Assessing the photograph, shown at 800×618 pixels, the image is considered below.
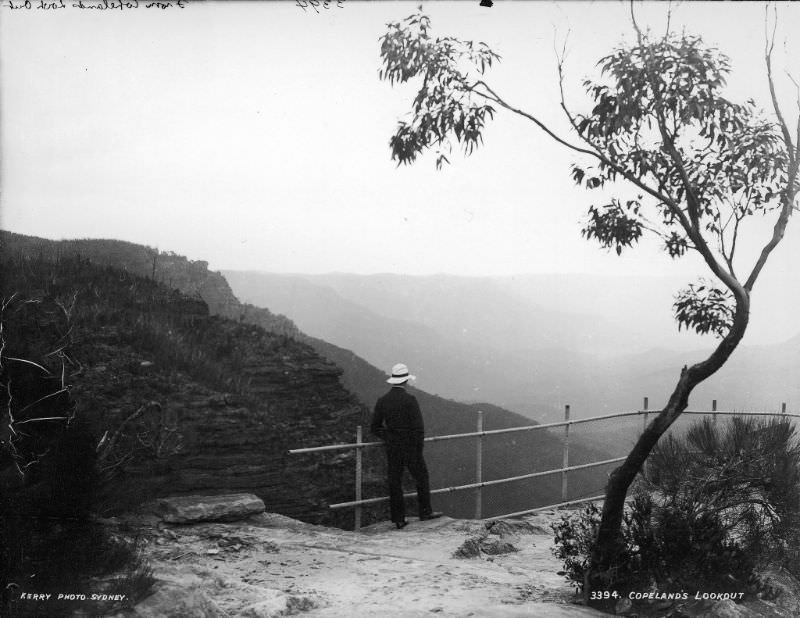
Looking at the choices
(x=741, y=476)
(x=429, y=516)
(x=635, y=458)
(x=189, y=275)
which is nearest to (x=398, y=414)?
(x=429, y=516)

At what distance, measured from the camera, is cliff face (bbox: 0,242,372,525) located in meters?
8.62

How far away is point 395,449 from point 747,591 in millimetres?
4443

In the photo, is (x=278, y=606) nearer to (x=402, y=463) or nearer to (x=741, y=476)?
(x=402, y=463)

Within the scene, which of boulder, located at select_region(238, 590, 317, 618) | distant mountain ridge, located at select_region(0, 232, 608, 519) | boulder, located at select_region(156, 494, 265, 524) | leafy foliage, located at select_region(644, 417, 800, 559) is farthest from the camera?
distant mountain ridge, located at select_region(0, 232, 608, 519)

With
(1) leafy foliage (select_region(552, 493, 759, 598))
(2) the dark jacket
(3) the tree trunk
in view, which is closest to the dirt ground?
(3) the tree trunk

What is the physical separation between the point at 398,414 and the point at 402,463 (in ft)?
2.21

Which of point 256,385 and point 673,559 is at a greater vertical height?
point 256,385

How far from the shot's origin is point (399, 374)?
31.3 ft

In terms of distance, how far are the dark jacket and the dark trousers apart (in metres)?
0.11

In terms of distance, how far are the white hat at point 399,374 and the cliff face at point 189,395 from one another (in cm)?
195

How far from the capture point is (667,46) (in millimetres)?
6461

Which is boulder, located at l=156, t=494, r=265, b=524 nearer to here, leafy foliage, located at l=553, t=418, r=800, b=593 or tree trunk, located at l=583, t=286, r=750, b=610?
leafy foliage, located at l=553, t=418, r=800, b=593

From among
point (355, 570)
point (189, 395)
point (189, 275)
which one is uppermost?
point (189, 275)

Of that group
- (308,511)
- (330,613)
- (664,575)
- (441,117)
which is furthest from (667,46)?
(308,511)
